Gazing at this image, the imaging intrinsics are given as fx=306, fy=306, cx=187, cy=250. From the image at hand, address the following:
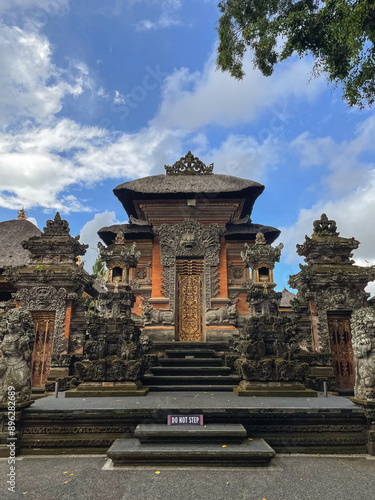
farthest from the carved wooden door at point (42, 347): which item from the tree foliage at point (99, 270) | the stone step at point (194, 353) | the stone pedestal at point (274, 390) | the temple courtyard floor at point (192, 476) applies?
the tree foliage at point (99, 270)

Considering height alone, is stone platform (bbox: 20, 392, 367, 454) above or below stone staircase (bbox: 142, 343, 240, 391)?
below

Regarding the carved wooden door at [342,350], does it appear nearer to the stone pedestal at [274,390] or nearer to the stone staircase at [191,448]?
the stone pedestal at [274,390]

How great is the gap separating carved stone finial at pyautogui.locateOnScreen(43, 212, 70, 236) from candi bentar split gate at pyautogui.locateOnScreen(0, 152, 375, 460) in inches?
2.9

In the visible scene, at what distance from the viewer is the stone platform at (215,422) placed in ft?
15.5

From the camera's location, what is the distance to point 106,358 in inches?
274

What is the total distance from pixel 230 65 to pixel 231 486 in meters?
10.9

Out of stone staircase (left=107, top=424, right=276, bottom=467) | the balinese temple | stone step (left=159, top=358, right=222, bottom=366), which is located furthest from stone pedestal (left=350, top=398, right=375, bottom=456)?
the balinese temple

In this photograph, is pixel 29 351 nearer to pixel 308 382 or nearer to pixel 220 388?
pixel 220 388

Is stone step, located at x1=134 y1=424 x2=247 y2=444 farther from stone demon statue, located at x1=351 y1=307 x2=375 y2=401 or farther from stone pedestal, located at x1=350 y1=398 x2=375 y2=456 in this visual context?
stone demon statue, located at x1=351 y1=307 x2=375 y2=401

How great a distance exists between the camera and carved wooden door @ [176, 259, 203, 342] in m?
11.9

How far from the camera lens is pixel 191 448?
4223 millimetres

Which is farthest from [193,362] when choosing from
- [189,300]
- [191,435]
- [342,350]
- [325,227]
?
[325,227]

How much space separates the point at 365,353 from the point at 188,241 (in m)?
8.09

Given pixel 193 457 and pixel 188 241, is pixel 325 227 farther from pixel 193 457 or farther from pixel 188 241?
pixel 193 457
